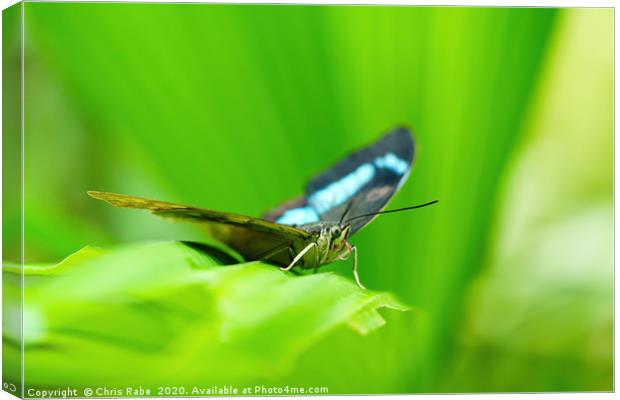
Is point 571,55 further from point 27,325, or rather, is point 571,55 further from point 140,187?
point 27,325

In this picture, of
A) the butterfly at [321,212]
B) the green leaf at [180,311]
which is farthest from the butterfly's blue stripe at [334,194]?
the green leaf at [180,311]

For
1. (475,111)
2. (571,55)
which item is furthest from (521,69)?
(571,55)

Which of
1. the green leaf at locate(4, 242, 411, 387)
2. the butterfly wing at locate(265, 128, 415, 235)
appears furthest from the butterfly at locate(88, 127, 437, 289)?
the green leaf at locate(4, 242, 411, 387)

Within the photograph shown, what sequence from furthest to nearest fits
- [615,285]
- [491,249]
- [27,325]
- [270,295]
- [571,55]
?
[571,55]
[491,249]
[615,285]
[27,325]
[270,295]

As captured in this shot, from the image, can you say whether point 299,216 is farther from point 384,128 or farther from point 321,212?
point 384,128

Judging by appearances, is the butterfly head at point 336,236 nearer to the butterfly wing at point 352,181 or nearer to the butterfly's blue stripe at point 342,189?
the butterfly wing at point 352,181
